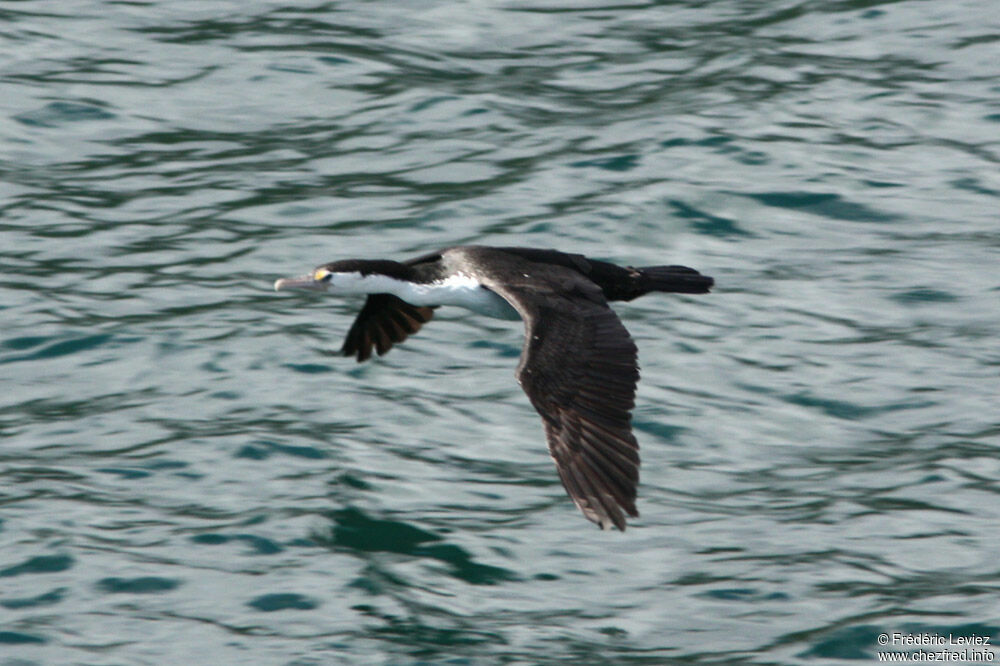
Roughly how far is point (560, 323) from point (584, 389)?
48 centimetres

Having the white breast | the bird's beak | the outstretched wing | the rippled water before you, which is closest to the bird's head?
the bird's beak

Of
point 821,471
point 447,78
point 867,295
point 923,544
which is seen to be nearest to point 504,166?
point 447,78

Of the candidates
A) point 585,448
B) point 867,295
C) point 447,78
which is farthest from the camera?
point 447,78

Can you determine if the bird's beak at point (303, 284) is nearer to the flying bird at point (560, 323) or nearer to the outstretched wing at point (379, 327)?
the flying bird at point (560, 323)

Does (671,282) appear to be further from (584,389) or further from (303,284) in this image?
(303,284)

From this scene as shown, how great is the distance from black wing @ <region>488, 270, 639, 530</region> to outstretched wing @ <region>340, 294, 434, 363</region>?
1421 millimetres

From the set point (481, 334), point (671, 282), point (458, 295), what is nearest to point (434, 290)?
point (458, 295)

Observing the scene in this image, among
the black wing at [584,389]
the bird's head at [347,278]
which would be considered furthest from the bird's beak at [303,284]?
the black wing at [584,389]

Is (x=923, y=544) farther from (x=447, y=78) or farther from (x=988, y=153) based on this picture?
(x=447, y=78)

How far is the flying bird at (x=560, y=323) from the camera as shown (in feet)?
24.3

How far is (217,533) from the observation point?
8.81 metres

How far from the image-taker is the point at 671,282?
8961mm

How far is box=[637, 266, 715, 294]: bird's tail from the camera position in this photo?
29.3ft

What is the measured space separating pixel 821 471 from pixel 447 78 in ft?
19.7
